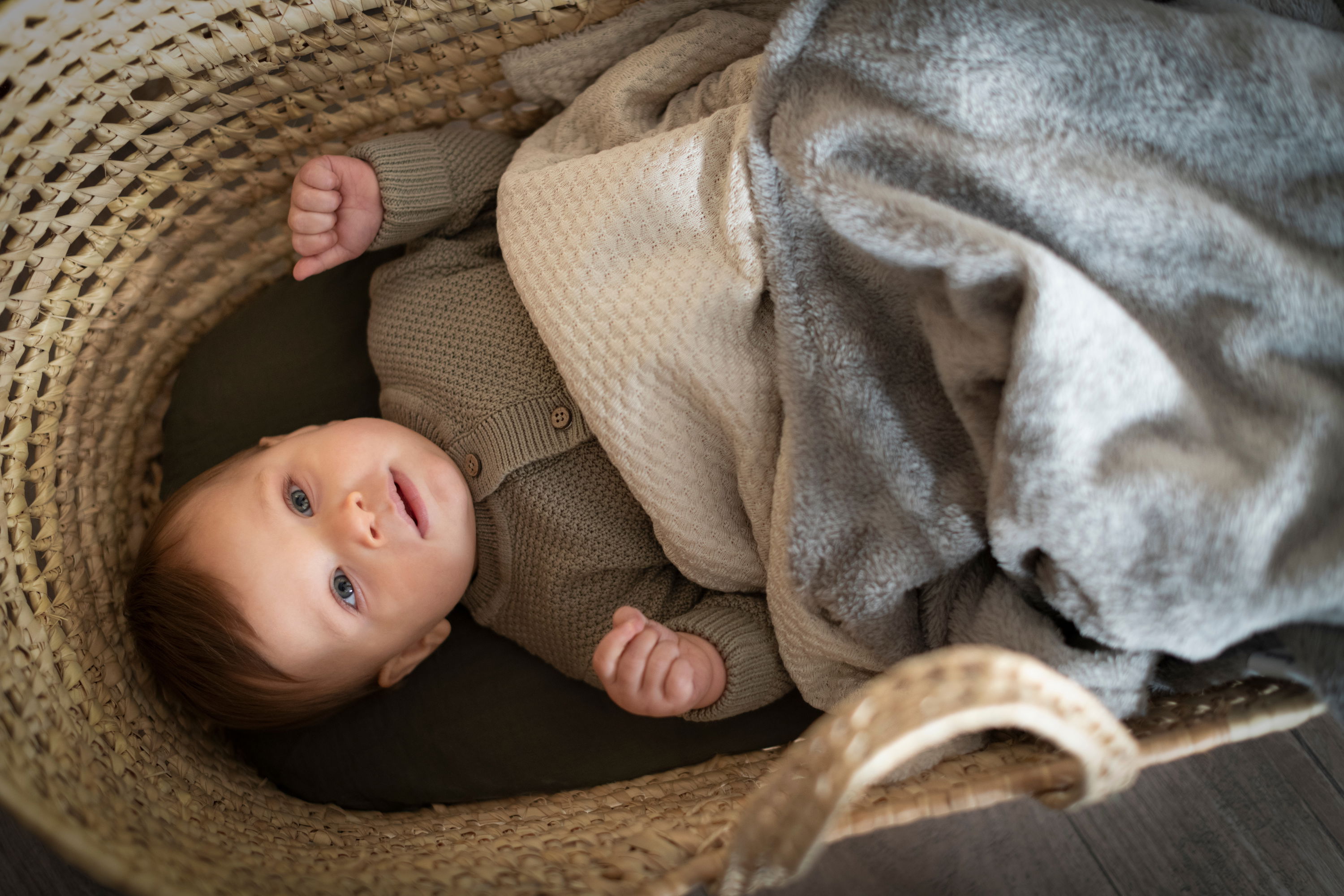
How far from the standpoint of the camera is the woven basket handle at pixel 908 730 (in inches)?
16.4

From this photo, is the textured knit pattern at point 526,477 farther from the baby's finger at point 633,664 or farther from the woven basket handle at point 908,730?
the woven basket handle at point 908,730

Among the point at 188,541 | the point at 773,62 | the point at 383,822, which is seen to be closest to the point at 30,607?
the point at 188,541

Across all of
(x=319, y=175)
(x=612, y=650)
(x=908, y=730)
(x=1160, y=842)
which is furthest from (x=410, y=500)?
(x=1160, y=842)

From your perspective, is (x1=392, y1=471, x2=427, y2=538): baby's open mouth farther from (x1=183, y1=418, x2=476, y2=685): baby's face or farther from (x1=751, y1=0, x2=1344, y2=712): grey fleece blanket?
(x1=751, y1=0, x2=1344, y2=712): grey fleece blanket

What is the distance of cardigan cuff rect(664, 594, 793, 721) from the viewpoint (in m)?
0.80

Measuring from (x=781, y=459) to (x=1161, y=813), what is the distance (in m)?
0.55

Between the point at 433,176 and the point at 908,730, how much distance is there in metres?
0.77

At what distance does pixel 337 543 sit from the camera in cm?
76

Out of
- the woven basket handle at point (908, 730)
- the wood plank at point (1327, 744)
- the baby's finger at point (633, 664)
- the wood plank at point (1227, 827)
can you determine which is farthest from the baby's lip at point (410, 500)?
the wood plank at point (1327, 744)

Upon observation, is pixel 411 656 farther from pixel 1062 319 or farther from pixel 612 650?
pixel 1062 319

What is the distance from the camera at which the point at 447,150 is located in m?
0.93

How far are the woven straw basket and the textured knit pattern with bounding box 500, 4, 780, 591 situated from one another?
0.43ft

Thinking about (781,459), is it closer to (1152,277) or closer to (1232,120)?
(1152,277)

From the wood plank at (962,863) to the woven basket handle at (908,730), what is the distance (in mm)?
390
